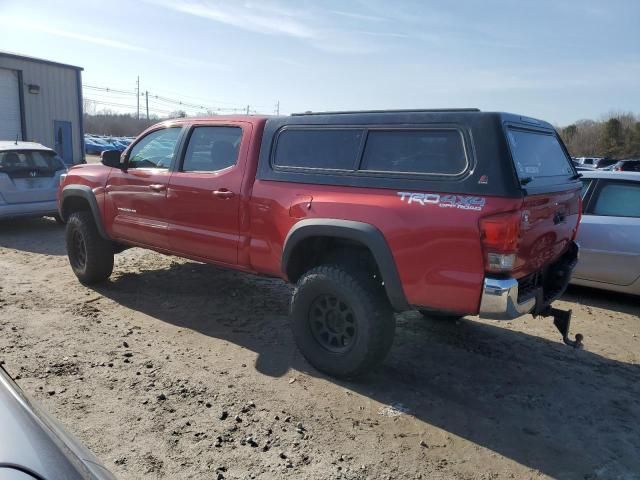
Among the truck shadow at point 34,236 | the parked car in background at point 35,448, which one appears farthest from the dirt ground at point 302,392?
the truck shadow at point 34,236

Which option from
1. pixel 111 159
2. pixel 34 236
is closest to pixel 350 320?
pixel 111 159

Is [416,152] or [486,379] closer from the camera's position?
[416,152]

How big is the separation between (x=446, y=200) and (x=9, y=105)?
62.6 ft

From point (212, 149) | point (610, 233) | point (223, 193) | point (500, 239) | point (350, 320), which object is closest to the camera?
point (500, 239)

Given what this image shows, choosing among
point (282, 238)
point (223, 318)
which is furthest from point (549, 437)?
point (223, 318)

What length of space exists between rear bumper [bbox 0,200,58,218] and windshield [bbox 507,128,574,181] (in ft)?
27.3

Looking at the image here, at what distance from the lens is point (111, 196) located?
5.55 metres

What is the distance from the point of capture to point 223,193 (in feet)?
14.6

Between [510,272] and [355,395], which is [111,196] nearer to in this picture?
[355,395]

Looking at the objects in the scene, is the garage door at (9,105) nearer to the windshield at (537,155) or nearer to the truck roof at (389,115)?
the truck roof at (389,115)

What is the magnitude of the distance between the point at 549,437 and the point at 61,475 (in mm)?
2852

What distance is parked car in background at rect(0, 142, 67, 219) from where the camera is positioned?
8719 mm

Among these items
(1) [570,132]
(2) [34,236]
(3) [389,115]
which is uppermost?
(1) [570,132]

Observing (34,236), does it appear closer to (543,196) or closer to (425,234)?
(425,234)
